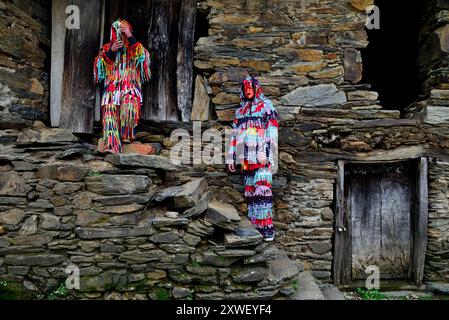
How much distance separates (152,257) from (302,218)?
2.25 m

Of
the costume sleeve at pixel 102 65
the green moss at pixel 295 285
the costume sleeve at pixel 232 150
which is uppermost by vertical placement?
the costume sleeve at pixel 102 65

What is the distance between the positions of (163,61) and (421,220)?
4462 mm

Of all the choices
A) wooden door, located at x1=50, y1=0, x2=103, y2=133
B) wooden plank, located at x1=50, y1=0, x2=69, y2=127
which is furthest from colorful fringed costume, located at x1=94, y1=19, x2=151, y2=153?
wooden plank, located at x1=50, y1=0, x2=69, y2=127

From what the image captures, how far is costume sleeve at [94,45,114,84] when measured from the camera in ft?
13.5

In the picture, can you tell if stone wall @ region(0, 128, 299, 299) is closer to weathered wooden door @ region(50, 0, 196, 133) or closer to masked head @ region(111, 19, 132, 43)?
weathered wooden door @ region(50, 0, 196, 133)

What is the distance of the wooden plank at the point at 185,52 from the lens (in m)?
4.59

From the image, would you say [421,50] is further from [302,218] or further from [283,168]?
[302,218]

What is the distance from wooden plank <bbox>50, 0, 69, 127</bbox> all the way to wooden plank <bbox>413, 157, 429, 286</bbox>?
5424mm

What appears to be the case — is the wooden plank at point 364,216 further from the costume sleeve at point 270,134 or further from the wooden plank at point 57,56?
the wooden plank at point 57,56

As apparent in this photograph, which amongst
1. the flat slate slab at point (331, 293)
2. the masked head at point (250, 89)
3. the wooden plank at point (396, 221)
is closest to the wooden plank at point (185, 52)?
the masked head at point (250, 89)

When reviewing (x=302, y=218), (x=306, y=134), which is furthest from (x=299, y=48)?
(x=302, y=218)

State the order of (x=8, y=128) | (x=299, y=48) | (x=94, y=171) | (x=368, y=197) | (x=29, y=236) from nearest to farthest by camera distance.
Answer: (x=29, y=236)
(x=94, y=171)
(x=8, y=128)
(x=299, y=48)
(x=368, y=197)

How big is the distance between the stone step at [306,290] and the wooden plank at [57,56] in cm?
→ 406

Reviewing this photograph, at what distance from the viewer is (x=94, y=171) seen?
355 cm
